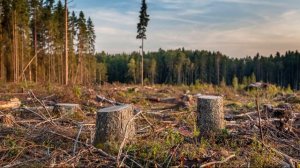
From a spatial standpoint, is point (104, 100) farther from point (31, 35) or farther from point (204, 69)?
point (204, 69)

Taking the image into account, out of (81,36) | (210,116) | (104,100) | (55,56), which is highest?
(81,36)

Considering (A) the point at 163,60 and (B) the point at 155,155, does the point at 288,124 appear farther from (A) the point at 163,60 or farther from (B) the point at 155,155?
(A) the point at 163,60

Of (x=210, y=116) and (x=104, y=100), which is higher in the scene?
(x=210, y=116)

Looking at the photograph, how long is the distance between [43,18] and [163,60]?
227ft

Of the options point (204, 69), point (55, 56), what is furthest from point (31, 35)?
point (204, 69)

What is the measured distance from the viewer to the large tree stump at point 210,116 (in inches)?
274

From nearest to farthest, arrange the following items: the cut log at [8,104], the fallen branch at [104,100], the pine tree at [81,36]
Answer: the cut log at [8,104] → the fallen branch at [104,100] → the pine tree at [81,36]

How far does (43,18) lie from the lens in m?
43.2

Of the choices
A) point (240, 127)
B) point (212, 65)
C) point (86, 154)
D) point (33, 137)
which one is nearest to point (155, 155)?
point (86, 154)

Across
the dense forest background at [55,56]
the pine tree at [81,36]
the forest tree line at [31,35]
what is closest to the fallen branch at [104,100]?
the dense forest background at [55,56]

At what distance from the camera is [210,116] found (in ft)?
22.9

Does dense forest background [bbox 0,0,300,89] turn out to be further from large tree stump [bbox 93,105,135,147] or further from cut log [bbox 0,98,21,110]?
large tree stump [bbox 93,105,135,147]

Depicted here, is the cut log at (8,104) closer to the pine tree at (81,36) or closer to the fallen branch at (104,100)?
the fallen branch at (104,100)

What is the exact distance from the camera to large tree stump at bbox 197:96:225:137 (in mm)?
6953
